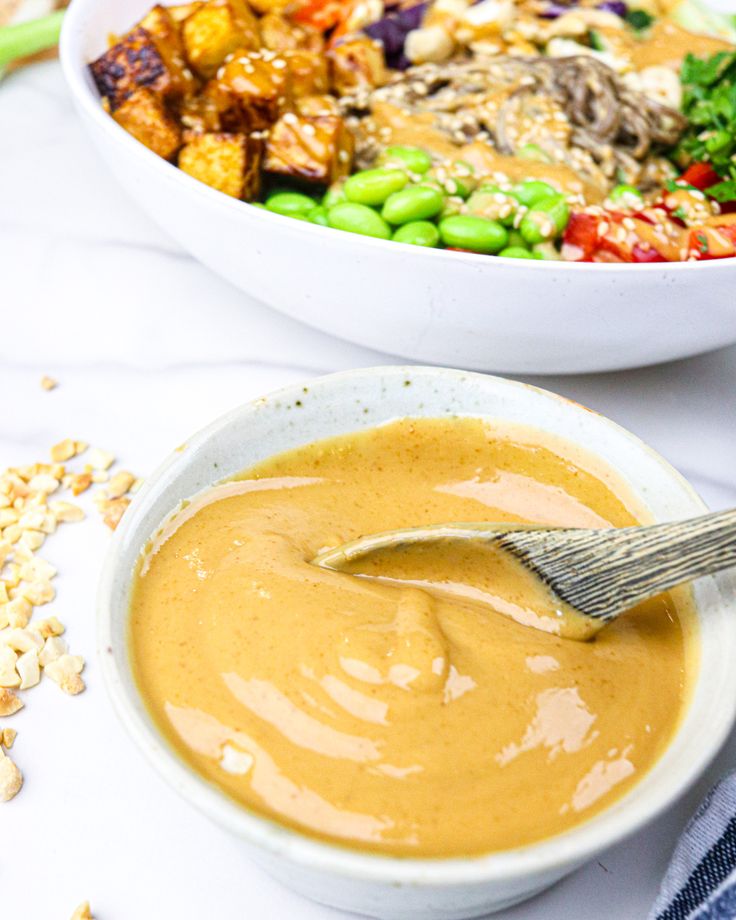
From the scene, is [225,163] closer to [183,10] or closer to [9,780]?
[183,10]

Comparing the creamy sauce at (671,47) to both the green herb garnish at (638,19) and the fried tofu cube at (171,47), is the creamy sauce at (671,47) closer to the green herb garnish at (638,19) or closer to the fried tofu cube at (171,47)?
the green herb garnish at (638,19)

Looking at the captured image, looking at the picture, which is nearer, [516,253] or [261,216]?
[261,216]

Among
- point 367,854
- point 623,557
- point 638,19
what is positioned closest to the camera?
point 367,854

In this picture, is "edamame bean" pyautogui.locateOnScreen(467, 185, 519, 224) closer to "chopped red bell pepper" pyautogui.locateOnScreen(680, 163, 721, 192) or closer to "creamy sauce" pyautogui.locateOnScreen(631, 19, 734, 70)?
"chopped red bell pepper" pyautogui.locateOnScreen(680, 163, 721, 192)

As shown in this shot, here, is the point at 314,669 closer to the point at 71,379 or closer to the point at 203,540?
the point at 203,540

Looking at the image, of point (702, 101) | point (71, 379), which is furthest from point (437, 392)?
point (702, 101)

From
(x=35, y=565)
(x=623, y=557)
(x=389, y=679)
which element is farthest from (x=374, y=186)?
(x=389, y=679)

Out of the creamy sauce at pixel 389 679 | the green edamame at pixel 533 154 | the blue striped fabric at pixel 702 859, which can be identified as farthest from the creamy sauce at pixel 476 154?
the blue striped fabric at pixel 702 859
